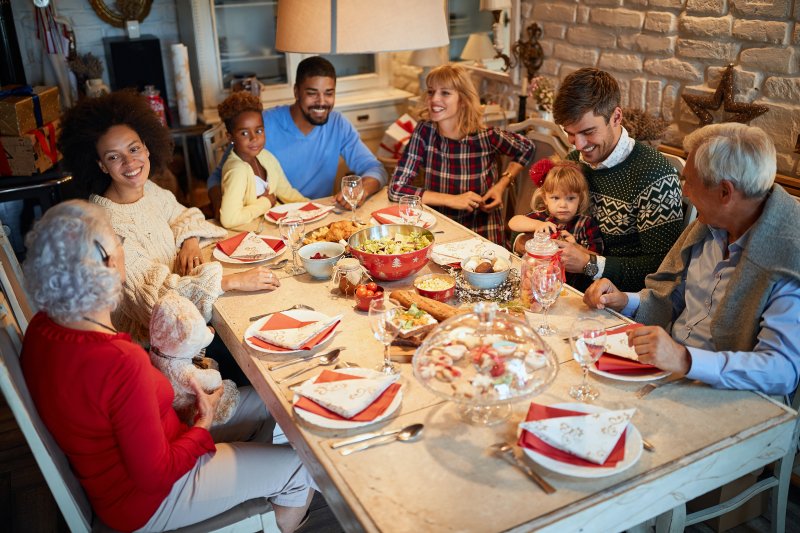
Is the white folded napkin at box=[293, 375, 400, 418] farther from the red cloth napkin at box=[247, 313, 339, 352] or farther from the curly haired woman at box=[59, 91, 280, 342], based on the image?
the curly haired woman at box=[59, 91, 280, 342]

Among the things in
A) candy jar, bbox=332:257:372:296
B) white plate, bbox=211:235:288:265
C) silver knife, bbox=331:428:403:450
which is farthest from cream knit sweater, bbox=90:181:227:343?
silver knife, bbox=331:428:403:450

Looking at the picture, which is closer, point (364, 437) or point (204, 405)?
point (364, 437)

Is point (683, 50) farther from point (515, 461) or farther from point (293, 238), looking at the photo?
point (515, 461)

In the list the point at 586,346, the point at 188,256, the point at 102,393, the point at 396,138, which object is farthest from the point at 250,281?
the point at 396,138

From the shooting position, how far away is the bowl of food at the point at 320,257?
214 cm

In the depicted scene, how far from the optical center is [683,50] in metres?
3.01

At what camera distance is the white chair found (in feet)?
4.54

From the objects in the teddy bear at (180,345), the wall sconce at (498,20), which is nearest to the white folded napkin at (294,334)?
the teddy bear at (180,345)

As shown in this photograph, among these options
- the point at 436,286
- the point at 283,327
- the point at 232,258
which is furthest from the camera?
the point at 232,258

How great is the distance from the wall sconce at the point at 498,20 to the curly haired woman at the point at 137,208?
2.12 metres

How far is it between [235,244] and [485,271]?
911 mm

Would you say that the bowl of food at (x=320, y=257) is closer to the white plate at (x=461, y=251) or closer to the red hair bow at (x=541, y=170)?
the white plate at (x=461, y=251)

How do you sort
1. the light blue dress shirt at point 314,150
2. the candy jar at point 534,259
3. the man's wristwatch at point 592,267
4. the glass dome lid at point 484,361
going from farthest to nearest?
the light blue dress shirt at point 314,150, the man's wristwatch at point 592,267, the candy jar at point 534,259, the glass dome lid at point 484,361

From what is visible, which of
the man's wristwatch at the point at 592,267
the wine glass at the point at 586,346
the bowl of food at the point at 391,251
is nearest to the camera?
the wine glass at the point at 586,346
